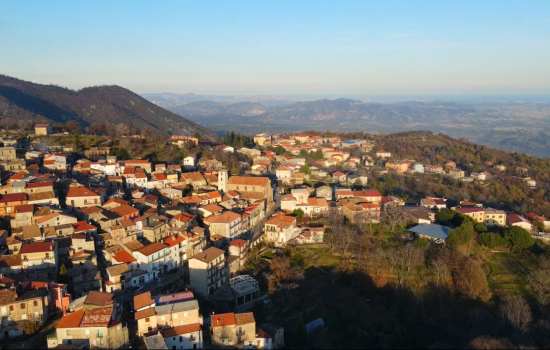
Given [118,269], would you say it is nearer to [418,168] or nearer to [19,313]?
[19,313]

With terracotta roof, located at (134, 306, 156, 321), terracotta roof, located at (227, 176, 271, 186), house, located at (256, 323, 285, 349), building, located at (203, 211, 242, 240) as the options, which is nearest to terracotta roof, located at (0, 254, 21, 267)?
terracotta roof, located at (134, 306, 156, 321)

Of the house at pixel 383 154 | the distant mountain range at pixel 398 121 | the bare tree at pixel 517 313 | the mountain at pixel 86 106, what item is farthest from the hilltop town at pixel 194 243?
the distant mountain range at pixel 398 121

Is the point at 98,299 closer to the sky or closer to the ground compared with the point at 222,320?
closer to the sky

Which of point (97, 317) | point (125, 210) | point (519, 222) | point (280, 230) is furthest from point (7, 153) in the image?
point (519, 222)

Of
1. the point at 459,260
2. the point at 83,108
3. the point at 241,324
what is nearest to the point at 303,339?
the point at 241,324

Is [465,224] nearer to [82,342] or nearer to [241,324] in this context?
[241,324]

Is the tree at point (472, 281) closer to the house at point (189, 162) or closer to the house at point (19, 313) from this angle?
the house at point (19, 313)
